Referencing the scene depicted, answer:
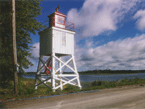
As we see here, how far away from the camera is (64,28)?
15.9 metres

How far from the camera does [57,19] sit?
1559cm

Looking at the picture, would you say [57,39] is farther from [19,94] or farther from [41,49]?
[19,94]

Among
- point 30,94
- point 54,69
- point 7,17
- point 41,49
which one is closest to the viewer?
point 30,94

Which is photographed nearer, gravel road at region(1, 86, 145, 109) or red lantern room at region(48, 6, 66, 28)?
gravel road at region(1, 86, 145, 109)

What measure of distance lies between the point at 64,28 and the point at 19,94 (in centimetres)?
978

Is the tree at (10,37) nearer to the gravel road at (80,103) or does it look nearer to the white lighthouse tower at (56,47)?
the white lighthouse tower at (56,47)

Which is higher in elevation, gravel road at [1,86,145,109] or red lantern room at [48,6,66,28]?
red lantern room at [48,6,66,28]

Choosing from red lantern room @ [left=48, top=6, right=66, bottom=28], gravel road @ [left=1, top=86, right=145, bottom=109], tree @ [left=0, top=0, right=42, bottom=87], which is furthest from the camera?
red lantern room @ [left=48, top=6, right=66, bottom=28]

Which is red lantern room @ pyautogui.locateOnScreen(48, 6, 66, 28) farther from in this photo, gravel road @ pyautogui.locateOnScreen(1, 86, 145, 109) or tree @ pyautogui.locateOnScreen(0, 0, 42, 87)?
gravel road @ pyautogui.locateOnScreen(1, 86, 145, 109)

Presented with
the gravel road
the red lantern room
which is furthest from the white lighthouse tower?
the gravel road

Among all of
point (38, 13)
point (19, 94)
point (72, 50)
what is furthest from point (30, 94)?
point (38, 13)

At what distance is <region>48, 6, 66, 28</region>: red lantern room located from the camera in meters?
15.4

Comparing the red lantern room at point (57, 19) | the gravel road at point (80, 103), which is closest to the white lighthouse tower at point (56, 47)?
the red lantern room at point (57, 19)

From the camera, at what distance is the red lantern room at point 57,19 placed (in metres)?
15.4
